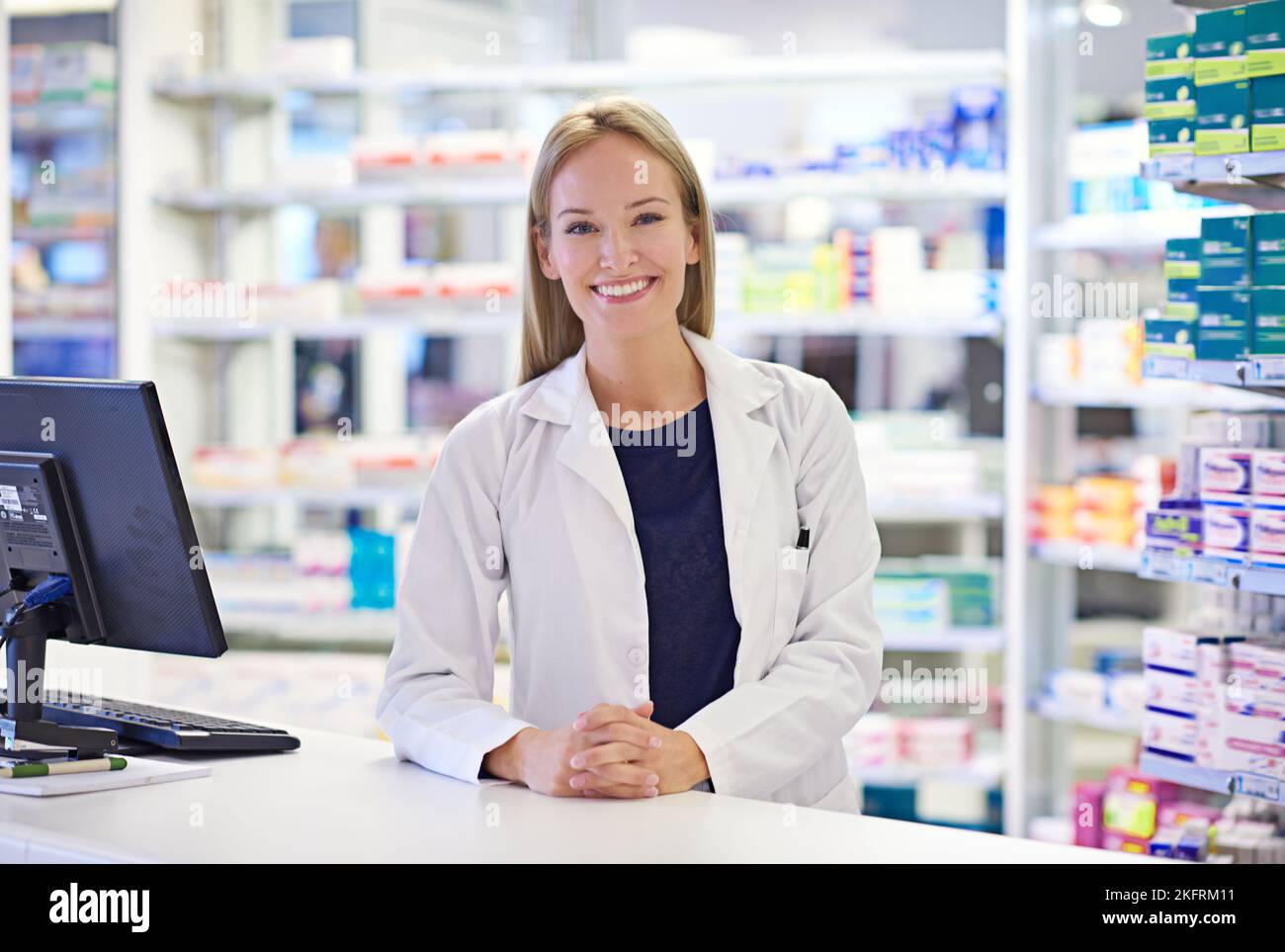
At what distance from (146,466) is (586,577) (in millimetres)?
615

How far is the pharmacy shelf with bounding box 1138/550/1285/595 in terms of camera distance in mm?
2525

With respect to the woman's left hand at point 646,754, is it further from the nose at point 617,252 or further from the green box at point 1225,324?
the green box at point 1225,324

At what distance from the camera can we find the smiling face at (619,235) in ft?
6.98

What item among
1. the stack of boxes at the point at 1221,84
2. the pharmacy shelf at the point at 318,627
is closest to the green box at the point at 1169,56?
the stack of boxes at the point at 1221,84

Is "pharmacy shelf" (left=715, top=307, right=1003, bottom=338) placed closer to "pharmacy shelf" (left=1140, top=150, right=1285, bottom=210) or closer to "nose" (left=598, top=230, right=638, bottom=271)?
"pharmacy shelf" (left=1140, top=150, right=1285, bottom=210)

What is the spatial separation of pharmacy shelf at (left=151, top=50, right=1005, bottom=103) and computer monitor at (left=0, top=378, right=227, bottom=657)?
3.21 metres

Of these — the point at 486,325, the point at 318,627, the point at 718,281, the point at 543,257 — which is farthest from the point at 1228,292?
the point at 318,627

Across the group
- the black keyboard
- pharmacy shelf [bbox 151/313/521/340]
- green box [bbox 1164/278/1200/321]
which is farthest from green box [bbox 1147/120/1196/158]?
pharmacy shelf [bbox 151/313/521/340]

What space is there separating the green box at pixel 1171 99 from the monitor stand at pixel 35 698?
2049 mm

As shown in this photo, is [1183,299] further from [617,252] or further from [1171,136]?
[617,252]

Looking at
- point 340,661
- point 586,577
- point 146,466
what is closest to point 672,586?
point 586,577

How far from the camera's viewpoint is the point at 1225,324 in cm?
263

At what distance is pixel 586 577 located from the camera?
2.11 meters
